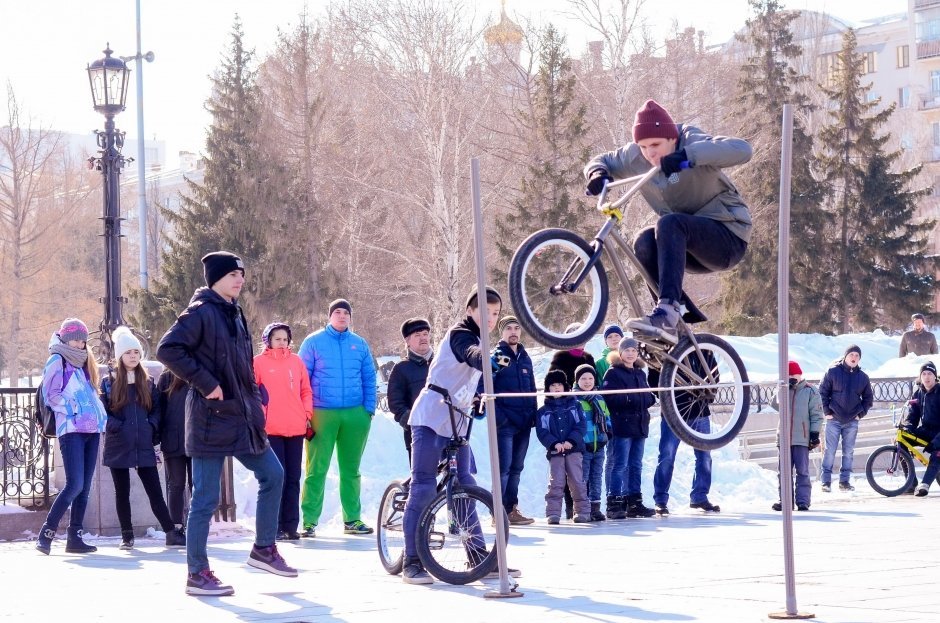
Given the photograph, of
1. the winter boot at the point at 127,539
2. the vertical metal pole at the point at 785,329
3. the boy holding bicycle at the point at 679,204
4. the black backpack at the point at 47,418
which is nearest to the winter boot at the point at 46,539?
the winter boot at the point at 127,539

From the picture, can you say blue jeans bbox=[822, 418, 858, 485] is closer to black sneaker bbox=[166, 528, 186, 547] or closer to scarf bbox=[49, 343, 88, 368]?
black sneaker bbox=[166, 528, 186, 547]

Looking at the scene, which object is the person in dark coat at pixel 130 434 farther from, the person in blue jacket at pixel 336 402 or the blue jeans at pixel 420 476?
the blue jeans at pixel 420 476

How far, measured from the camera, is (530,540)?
12375 mm

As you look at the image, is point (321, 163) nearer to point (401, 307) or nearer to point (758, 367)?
point (401, 307)

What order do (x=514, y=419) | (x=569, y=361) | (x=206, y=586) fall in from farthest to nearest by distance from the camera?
(x=569, y=361) → (x=514, y=419) → (x=206, y=586)

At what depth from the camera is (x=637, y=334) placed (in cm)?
716

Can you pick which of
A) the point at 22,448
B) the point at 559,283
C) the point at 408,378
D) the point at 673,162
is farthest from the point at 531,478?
the point at 673,162

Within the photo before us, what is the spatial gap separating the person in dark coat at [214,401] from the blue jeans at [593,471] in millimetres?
5816

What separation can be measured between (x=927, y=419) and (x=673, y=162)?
12.2 m

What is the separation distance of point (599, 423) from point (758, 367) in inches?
780

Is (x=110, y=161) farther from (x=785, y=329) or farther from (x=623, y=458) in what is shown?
(x=785, y=329)

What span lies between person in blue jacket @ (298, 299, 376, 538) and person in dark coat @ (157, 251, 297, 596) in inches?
142

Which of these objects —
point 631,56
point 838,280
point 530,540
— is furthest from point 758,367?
point 530,540

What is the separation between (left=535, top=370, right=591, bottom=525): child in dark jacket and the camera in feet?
45.5
